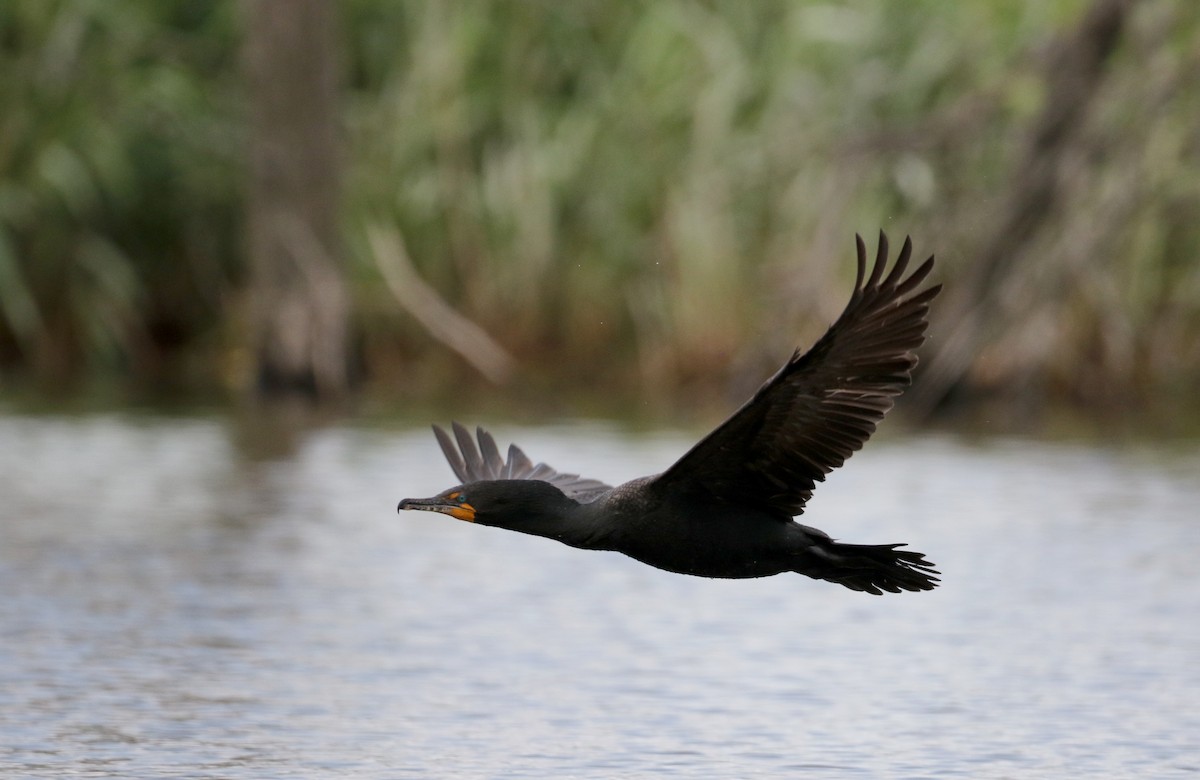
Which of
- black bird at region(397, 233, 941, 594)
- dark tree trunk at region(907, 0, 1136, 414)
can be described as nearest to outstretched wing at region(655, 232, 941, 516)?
black bird at region(397, 233, 941, 594)

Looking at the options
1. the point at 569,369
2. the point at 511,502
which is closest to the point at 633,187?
the point at 569,369

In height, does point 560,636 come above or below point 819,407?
above

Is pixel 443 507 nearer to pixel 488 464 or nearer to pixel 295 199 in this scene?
pixel 488 464

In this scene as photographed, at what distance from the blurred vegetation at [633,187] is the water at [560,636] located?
1903mm

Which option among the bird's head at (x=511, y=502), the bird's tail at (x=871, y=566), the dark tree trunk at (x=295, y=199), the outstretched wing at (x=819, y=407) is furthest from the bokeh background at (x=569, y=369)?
the outstretched wing at (x=819, y=407)

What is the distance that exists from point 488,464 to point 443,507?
3.25 feet

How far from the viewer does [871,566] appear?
5.60 m

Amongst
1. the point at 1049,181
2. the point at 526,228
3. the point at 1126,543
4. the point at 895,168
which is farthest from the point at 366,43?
the point at 1126,543

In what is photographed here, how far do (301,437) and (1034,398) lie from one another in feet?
15.6

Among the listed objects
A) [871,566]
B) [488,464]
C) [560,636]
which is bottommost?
[871,566]

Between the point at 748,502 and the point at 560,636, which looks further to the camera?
the point at 560,636

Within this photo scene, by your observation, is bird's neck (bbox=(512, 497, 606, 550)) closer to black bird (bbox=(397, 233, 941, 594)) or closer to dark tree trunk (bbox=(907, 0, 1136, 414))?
black bird (bbox=(397, 233, 941, 594))

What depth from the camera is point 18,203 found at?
1552cm

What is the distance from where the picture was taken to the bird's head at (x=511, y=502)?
5.74m
